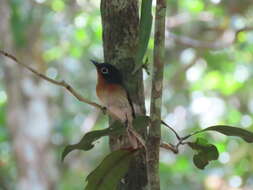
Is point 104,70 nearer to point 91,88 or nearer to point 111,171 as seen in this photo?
point 111,171

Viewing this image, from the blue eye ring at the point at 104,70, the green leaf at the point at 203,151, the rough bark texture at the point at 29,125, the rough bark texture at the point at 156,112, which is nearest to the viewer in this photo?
the rough bark texture at the point at 156,112

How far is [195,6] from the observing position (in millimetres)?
7781

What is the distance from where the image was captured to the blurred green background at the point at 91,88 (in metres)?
6.70

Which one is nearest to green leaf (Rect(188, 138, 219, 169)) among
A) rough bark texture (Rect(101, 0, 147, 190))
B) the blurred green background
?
rough bark texture (Rect(101, 0, 147, 190))

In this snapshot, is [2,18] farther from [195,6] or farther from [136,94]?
[136,94]

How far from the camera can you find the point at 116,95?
2.19 m

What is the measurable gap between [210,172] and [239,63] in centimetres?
193

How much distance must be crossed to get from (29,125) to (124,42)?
16.1 feet

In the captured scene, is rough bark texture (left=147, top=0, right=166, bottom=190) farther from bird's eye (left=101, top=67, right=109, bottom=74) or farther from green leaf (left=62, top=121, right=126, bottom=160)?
bird's eye (left=101, top=67, right=109, bottom=74)

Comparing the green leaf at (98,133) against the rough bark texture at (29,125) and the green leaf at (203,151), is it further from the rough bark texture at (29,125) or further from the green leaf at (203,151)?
the rough bark texture at (29,125)

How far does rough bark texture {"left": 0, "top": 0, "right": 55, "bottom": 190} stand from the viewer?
6.59 m

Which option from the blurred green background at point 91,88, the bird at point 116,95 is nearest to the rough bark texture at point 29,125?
the blurred green background at point 91,88

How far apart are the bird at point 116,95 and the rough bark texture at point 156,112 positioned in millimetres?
163

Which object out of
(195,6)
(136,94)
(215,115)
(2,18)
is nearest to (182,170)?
(215,115)
